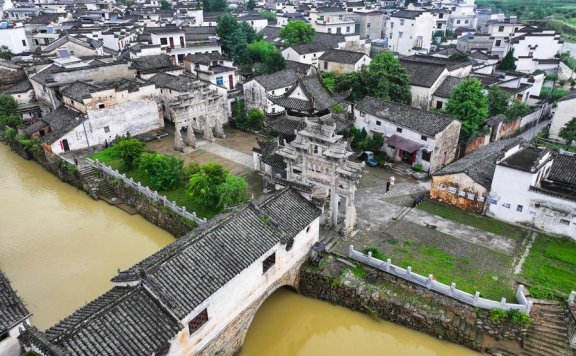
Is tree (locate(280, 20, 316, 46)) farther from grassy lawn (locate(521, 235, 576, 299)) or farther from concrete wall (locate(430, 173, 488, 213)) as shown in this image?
grassy lawn (locate(521, 235, 576, 299))

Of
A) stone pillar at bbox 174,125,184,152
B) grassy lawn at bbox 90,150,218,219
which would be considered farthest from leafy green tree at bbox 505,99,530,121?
stone pillar at bbox 174,125,184,152

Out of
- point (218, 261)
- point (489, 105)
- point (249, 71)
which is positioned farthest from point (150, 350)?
point (249, 71)

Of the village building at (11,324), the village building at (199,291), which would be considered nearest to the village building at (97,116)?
the village building at (11,324)

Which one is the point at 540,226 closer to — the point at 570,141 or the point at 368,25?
the point at 570,141

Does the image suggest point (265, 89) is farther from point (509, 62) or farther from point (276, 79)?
point (509, 62)

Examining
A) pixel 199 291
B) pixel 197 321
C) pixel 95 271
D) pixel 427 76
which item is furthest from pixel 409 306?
pixel 427 76
